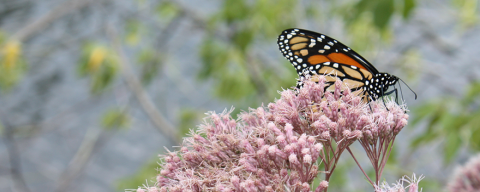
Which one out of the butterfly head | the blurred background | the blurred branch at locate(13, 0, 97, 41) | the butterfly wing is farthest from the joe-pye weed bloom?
the blurred branch at locate(13, 0, 97, 41)

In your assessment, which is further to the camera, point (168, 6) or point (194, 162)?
point (168, 6)

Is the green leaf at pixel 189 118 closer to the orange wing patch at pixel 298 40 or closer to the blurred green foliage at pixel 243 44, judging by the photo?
the blurred green foliage at pixel 243 44

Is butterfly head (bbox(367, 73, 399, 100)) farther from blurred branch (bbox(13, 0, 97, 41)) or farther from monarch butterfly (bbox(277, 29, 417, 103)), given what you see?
blurred branch (bbox(13, 0, 97, 41))

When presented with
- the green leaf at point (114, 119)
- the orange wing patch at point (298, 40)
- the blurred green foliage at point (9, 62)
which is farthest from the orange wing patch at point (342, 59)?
the green leaf at point (114, 119)

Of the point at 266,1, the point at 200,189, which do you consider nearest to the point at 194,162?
the point at 200,189

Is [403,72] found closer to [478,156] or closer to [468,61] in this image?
[468,61]

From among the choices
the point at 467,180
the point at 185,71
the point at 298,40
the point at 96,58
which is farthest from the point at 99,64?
the point at 185,71
